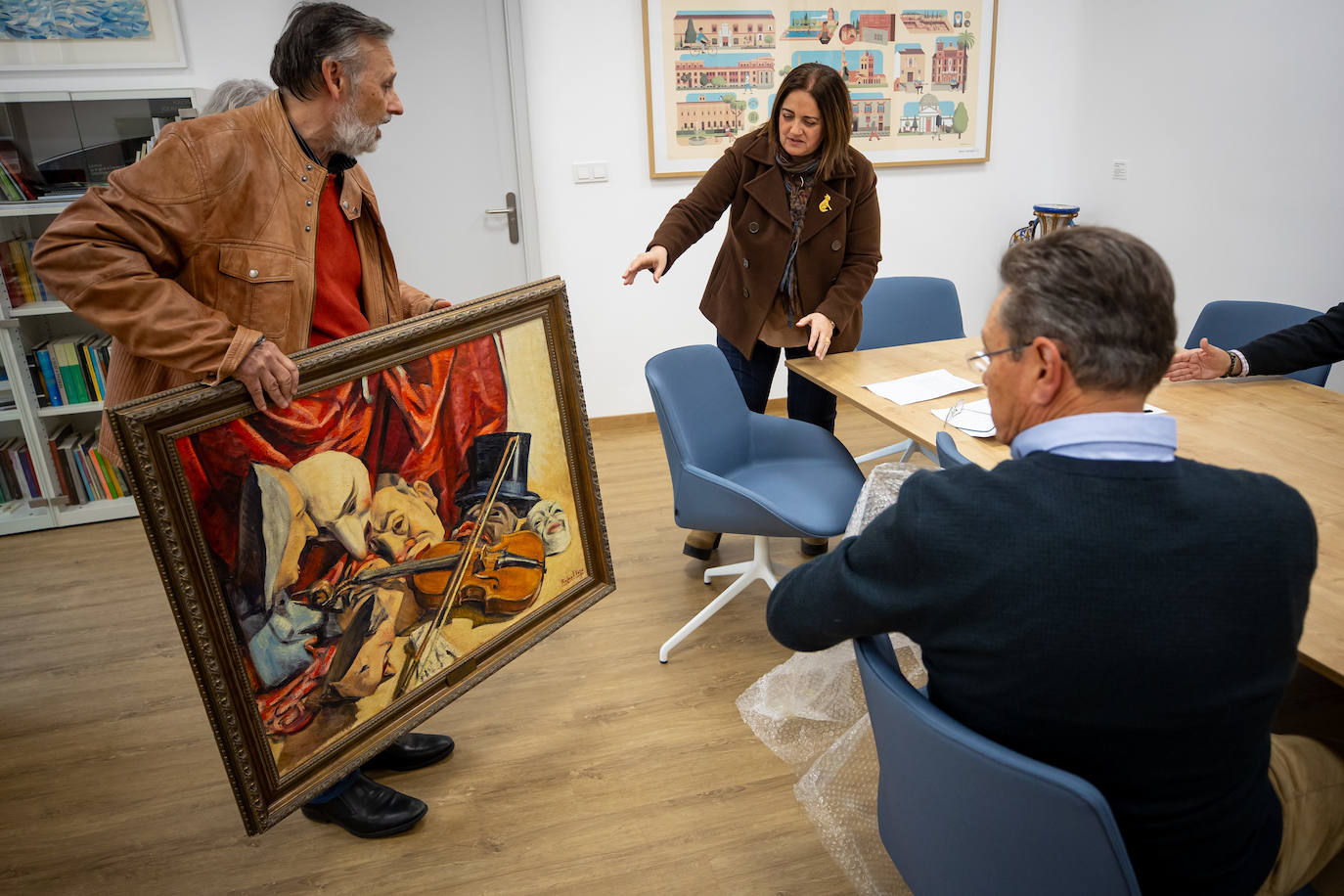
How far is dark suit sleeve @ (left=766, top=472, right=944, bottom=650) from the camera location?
1.02m

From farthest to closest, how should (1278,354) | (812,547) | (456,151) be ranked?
(456,151), (812,547), (1278,354)

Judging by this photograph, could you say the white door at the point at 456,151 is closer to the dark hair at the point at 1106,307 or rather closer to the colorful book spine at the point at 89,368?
the colorful book spine at the point at 89,368

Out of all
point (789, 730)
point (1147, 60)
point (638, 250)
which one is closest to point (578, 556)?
point (789, 730)

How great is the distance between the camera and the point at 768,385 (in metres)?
3.07

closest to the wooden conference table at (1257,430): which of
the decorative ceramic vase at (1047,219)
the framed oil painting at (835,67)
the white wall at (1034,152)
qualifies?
the white wall at (1034,152)

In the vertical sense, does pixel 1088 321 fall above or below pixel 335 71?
below

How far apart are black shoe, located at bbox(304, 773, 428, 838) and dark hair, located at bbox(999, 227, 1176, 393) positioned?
5.62 ft

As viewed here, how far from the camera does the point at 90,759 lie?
230 cm

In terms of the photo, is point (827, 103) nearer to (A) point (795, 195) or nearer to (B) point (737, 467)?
(A) point (795, 195)

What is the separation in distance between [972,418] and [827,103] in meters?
1.05

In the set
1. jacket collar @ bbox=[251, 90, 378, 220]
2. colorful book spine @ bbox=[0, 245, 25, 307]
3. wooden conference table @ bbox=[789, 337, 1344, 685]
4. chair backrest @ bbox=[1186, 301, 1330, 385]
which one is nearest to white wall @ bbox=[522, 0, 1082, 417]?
wooden conference table @ bbox=[789, 337, 1344, 685]

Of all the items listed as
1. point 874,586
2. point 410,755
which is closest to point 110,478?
point 410,755

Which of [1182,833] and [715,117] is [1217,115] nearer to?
[715,117]

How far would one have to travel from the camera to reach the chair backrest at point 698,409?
233 centimetres
